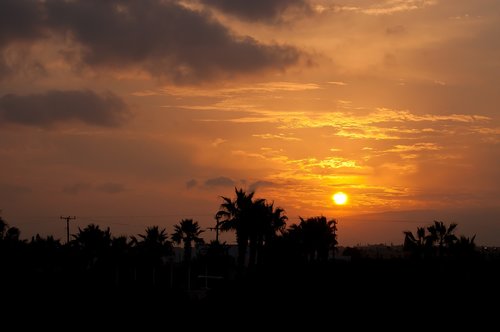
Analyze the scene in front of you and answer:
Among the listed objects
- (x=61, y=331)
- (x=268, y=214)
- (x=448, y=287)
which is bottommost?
(x=61, y=331)

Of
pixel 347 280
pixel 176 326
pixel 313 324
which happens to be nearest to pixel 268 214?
pixel 176 326

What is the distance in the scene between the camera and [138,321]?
60.6 m

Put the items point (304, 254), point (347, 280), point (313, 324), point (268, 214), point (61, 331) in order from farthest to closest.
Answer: point (304, 254)
point (268, 214)
point (61, 331)
point (347, 280)
point (313, 324)

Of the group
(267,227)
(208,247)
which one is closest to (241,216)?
(267,227)

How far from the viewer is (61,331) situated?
5822cm

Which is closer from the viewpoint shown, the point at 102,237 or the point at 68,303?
the point at 68,303

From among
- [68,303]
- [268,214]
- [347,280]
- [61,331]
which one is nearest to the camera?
[347,280]

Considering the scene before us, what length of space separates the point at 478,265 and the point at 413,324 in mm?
12248

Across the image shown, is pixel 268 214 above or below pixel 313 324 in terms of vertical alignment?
above

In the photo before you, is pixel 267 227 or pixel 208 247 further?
pixel 208 247

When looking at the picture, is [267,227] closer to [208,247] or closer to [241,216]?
[241,216]

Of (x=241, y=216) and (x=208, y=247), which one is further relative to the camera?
(x=208, y=247)

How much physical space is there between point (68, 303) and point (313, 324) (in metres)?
24.1

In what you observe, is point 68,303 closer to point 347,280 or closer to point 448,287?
point 347,280
